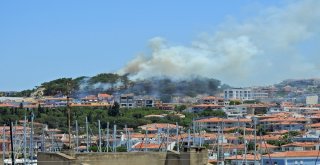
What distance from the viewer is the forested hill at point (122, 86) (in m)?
146

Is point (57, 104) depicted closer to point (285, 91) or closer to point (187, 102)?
point (187, 102)

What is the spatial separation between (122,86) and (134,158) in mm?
142298

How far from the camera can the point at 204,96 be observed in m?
148

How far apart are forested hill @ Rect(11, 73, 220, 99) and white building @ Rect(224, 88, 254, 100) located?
6.96 meters

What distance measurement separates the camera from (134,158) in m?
16.8

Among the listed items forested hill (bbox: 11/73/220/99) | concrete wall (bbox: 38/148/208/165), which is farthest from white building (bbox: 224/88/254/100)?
concrete wall (bbox: 38/148/208/165)

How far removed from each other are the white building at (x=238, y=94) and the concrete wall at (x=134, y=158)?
147 meters

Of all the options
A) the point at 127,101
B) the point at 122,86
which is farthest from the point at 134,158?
the point at 122,86

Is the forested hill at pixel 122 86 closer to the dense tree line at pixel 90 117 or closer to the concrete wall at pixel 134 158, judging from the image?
the dense tree line at pixel 90 117

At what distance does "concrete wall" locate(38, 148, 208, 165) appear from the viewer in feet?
52.2

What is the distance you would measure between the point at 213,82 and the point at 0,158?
451ft

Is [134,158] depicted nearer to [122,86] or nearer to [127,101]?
[127,101]

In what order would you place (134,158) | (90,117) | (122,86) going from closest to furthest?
(134,158)
(90,117)
(122,86)

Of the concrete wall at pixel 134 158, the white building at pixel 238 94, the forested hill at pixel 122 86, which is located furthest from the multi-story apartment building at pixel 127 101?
the concrete wall at pixel 134 158
